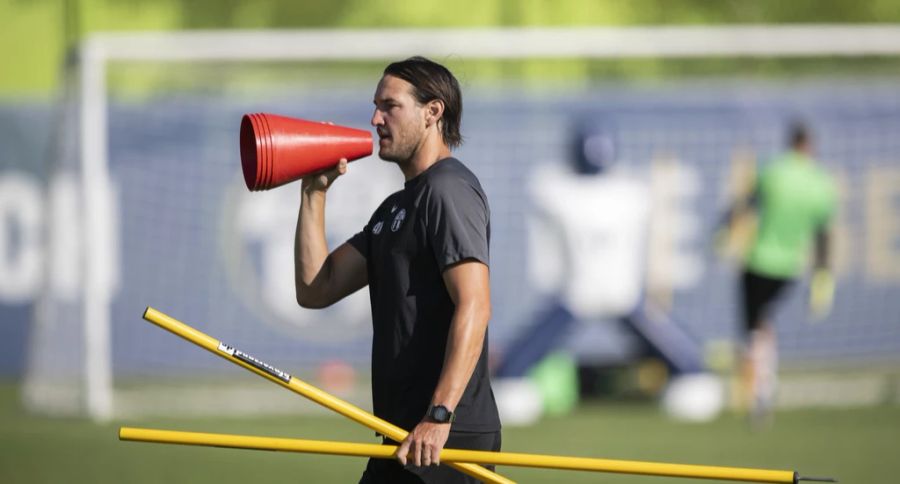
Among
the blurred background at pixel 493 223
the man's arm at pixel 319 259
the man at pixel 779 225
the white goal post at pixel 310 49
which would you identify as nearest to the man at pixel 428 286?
the man's arm at pixel 319 259

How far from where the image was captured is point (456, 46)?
13227mm

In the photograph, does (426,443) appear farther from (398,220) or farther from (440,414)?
(398,220)

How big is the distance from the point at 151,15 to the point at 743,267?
8.89m

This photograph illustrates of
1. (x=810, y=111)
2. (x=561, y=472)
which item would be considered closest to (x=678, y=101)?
(x=810, y=111)

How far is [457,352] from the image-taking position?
4.40 m

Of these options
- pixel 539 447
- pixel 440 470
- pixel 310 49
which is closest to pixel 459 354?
pixel 440 470

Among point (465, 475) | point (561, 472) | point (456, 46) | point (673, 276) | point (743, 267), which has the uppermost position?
point (456, 46)

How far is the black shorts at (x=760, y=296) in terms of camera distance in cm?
1163

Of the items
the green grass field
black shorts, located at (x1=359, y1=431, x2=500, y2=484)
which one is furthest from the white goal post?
black shorts, located at (x1=359, y1=431, x2=500, y2=484)

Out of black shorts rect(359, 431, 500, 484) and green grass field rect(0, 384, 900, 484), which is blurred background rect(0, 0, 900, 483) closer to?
green grass field rect(0, 384, 900, 484)

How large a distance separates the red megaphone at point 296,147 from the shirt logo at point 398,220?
0.27 meters

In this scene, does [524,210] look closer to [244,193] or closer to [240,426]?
[244,193]

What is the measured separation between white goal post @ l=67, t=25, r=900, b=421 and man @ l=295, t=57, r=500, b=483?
762 centimetres

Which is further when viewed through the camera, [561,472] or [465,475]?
[561,472]
